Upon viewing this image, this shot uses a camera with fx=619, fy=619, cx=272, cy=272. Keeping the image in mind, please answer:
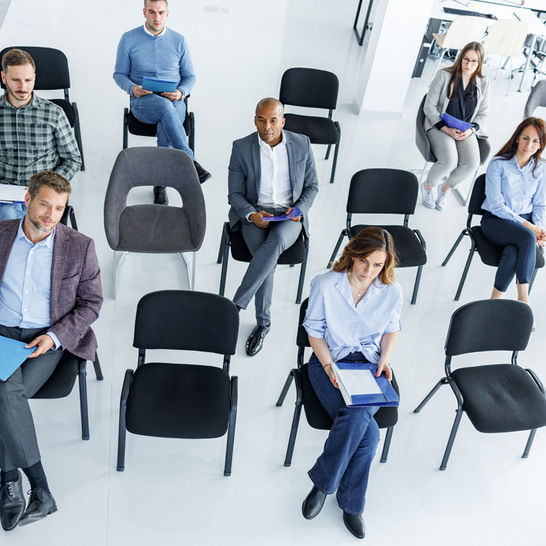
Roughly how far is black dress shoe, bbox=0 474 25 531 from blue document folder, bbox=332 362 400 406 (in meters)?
1.59

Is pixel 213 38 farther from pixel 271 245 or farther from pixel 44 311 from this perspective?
pixel 44 311

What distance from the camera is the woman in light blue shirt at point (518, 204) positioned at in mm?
4230

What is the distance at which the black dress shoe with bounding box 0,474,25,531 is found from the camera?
2834mm

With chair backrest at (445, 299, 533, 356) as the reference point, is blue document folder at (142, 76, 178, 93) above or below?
above

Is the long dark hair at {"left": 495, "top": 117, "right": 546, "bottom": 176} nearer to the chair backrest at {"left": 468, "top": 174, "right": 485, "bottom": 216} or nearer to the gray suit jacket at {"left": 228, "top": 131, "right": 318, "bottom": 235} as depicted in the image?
the chair backrest at {"left": 468, "top": 174, "right": 485, "bottom": 216}

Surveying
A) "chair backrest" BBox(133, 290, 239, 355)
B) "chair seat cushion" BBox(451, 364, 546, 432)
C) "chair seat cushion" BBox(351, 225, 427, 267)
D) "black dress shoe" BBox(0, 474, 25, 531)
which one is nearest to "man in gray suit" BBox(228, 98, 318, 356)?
"chair seat cushion" BBox(351, 225, 427, 267)

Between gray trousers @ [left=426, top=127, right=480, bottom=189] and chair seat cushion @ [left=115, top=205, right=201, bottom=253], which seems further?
gray trousers @ [left=426, top=127, right=480, bottom=189]

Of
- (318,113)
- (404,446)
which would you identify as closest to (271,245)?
(404,446)

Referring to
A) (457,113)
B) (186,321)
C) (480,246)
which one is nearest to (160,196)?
(186,321)

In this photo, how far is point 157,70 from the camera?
5027 mm

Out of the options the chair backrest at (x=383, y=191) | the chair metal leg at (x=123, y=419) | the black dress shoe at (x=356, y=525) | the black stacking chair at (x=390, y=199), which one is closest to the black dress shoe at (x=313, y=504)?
the black dress shoe at (x=356, y=525)

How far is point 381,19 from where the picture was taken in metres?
6.46

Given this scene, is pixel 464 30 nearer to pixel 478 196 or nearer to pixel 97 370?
pixel 478 196

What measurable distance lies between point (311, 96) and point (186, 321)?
3115 millimetres
